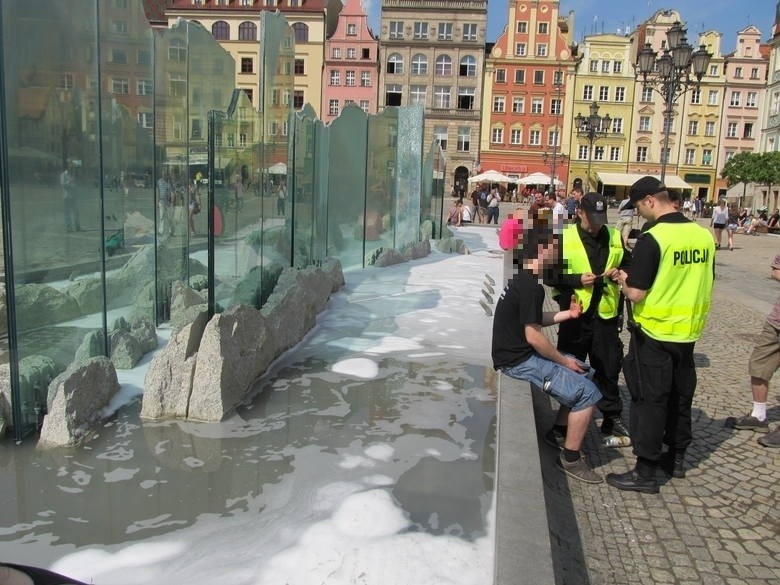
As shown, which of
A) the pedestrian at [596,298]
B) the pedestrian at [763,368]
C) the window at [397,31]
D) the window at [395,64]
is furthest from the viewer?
the window at [395,64]

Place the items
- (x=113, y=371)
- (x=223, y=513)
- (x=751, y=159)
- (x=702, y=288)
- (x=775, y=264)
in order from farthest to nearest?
(x=751, y=159)
(x=775, y=264)
(x=113, y=371)
(x=702, y=288)
(x=223, y=513)

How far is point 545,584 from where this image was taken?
8.84 ft

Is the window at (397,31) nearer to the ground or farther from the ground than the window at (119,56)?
farther from the ground

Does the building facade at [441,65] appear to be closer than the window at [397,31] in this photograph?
Yes

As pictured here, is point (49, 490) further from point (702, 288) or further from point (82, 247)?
point (702, 288)

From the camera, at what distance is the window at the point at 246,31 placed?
56875 millimetres

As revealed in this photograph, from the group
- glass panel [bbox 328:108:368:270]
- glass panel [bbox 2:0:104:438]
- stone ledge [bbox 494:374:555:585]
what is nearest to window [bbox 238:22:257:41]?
glass panel [bbox 328:108:368:270]

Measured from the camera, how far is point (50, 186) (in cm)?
492

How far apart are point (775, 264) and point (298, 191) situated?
19.3 ft

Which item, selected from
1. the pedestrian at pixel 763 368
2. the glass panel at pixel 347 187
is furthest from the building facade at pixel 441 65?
the pedestrian at pixel 763 368

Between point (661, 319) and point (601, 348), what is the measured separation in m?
0.88

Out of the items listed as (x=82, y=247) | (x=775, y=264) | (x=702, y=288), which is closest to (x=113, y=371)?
(x=82, y=247)

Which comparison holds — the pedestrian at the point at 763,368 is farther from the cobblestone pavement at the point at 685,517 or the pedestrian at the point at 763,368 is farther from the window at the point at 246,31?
the window at the point at 246,31

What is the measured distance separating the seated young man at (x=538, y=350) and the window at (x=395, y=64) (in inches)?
2219
